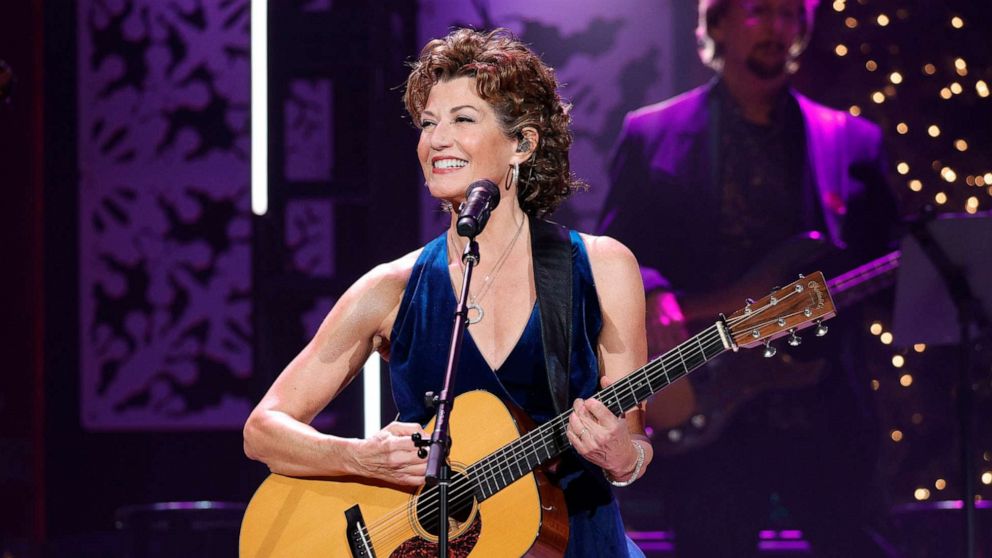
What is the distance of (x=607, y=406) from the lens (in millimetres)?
2656

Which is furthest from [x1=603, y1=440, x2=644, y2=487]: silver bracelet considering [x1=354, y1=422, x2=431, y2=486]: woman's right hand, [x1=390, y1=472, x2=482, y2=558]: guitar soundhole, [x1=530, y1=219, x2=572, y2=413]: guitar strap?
[x1=354, y1=422, x2=431, y2=486]: woman's right hand

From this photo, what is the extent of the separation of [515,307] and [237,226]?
4.00 meters

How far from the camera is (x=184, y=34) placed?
262 inches

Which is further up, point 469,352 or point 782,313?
point 782,313

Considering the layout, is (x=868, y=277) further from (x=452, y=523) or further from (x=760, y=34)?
(x=452, y=523)

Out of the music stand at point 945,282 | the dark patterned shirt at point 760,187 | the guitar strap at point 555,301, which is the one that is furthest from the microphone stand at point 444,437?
the dark patterned shirt at point 760,187

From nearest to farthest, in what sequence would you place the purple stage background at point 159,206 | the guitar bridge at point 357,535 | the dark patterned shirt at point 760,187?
the guitar bridge at point 357,535 < the dark patterned shirt at point 760,187 < the purple stage background at point 159,206

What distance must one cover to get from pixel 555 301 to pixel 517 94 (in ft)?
1.81

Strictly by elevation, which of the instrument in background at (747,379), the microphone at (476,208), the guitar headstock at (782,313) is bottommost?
the instrument in background at (747,379)

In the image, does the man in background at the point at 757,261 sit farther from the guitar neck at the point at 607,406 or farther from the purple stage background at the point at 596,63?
the guitar neck at the point at 607,406

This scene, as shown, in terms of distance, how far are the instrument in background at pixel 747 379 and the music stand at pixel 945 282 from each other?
49cm

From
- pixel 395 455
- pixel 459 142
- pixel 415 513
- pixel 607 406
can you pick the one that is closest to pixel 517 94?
pixel 459 142

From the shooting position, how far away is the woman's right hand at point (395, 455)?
2740mm

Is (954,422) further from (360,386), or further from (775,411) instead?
(360,386)
